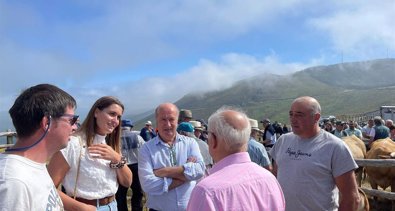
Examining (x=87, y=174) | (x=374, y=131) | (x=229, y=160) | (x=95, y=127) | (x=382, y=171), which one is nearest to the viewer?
(x=229, y=160)

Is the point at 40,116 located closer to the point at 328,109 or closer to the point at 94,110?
the point at 94,110

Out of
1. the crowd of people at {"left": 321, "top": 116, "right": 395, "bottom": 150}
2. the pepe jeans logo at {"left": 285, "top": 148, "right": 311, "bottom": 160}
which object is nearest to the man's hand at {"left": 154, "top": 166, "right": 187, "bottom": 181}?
the pepe jeans logo at {"left": 285, "top": 148, "right": 311, "bottom": 160}

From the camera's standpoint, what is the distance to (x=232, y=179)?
1975mm

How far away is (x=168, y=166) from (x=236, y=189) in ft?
4.90

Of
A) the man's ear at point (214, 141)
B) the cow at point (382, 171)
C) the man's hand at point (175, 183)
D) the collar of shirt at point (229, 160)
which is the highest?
the man's ear at point (214, 141)

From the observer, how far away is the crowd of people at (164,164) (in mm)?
1742

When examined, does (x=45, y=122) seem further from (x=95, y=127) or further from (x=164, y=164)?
(x=164, y=164)

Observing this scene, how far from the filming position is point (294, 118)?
3592 mm

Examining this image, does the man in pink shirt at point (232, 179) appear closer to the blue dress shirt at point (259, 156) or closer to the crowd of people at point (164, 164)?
the crowd of people at point (164, 164)

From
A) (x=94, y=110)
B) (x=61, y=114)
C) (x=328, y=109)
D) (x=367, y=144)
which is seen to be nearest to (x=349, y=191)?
(x=94, y=110)

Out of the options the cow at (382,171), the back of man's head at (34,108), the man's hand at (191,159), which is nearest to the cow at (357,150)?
the cow at (382,171)

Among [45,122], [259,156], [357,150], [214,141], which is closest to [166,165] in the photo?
[214,141]

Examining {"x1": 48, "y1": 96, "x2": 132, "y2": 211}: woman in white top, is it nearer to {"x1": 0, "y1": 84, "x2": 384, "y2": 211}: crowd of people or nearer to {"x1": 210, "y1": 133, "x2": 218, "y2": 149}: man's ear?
{"x1": 0, "y1": 84, "x2": 384, "y2": 211}: crowd of people

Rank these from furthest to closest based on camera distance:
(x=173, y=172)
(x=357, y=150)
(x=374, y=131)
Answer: (x=374, y=131), (x=357, y=150), (x=173, y=172)
